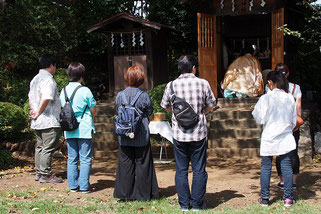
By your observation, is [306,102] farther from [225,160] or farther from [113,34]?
[113,34]

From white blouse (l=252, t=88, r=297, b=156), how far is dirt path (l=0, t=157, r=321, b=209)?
2.89ft

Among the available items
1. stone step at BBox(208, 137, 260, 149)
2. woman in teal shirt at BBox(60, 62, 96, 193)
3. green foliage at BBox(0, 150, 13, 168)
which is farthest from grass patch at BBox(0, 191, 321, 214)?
stone step at BBox(208, 137, 260, 149)

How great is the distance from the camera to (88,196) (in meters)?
5.75

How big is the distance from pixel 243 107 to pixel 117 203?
633 centimetres

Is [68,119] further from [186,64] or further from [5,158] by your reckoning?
[5,158]

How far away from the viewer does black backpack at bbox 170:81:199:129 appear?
187 inches

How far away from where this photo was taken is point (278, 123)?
5000mm

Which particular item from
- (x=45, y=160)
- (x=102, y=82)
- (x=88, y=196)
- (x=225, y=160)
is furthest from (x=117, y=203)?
(x=102, y=82)

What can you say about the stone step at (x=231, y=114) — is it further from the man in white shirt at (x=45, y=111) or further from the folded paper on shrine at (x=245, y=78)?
the man in white shirt at (x=45, y=111)

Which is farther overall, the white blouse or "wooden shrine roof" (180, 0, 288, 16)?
"wooden shrine roof" (180, 0, 288, 16)

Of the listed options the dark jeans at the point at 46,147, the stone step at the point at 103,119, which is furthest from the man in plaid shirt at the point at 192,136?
the stone step at the point at 103,119

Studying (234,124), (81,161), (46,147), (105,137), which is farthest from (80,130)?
(234,124)

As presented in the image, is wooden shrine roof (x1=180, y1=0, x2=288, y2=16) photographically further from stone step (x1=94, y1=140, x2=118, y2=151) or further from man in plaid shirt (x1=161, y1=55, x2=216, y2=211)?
man in plaid shirt (x1=161, y1=55, x2=216, y2=211)

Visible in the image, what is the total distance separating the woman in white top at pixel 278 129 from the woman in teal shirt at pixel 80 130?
90.4 inches
